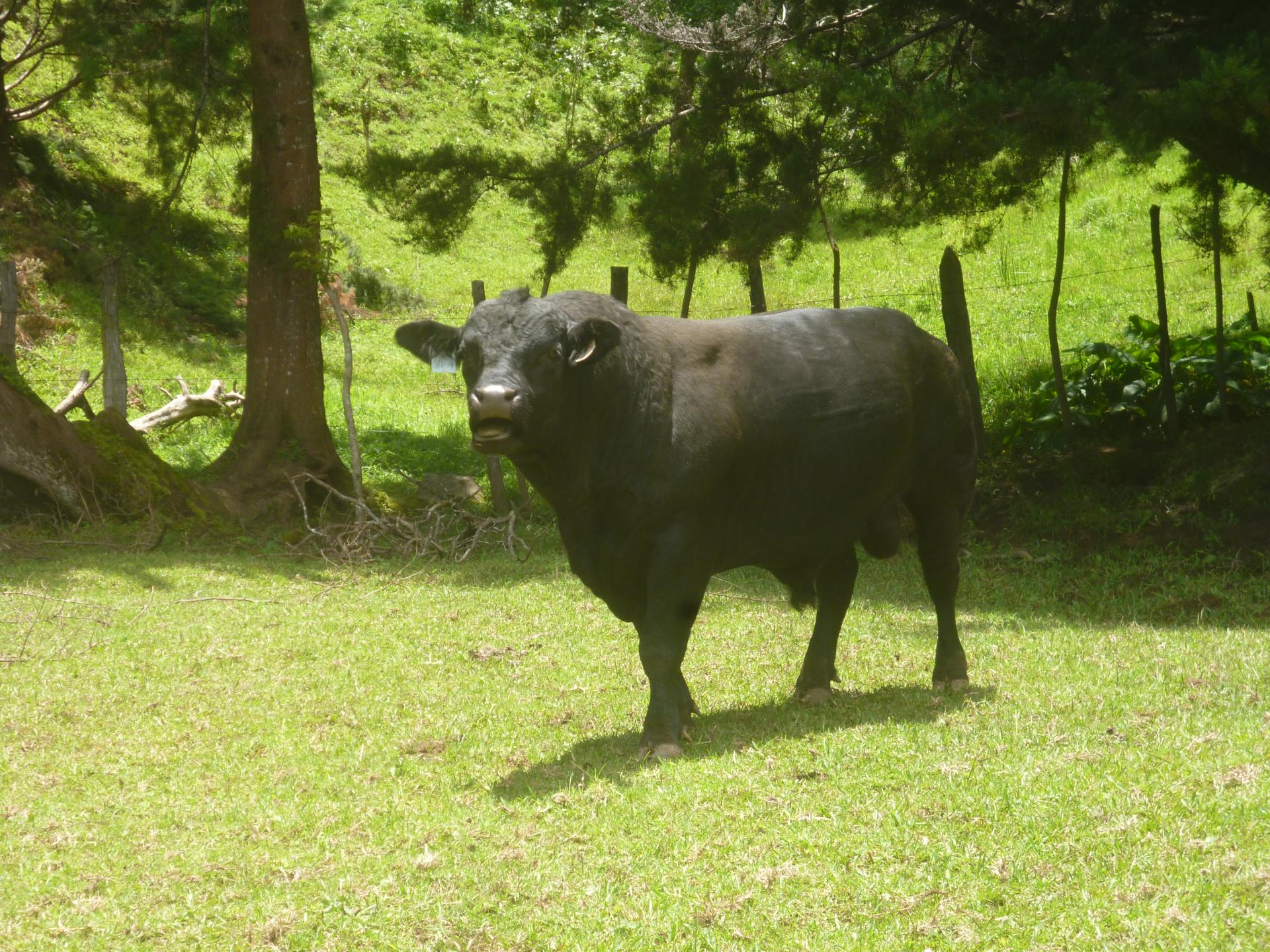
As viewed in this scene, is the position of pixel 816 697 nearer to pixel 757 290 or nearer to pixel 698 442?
pixel 698 442

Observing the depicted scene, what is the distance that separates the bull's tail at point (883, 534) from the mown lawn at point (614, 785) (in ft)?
2.62

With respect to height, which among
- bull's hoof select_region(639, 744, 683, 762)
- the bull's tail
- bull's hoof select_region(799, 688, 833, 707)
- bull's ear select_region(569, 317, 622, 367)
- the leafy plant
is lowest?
bull's hoof select_region(799, 688, 833, 707)

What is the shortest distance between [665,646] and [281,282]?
31.8 feet

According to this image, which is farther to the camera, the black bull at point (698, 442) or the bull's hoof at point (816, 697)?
the bull's hoof at point (816, 697)

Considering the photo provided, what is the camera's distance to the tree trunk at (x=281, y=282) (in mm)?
13992

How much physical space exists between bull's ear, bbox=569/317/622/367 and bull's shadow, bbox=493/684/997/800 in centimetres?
185

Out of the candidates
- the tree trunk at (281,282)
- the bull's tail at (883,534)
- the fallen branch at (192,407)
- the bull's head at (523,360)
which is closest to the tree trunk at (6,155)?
the fallen branch at (192,407)

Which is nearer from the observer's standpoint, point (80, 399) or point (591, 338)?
point (591, 338)

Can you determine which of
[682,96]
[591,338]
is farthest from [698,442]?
[682,96]

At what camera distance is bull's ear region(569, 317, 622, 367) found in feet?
19.1

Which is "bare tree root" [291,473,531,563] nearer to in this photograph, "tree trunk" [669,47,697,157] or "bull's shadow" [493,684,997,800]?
"tree trunk" [669,47,697,157]

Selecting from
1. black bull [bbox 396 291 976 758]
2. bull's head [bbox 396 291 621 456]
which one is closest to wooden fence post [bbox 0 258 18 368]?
black bull [bbox 396 291 976 758]

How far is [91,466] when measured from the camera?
13102mm

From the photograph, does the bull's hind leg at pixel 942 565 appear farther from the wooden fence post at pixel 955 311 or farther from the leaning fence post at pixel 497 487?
the leaning fence post at pixel 497 487
